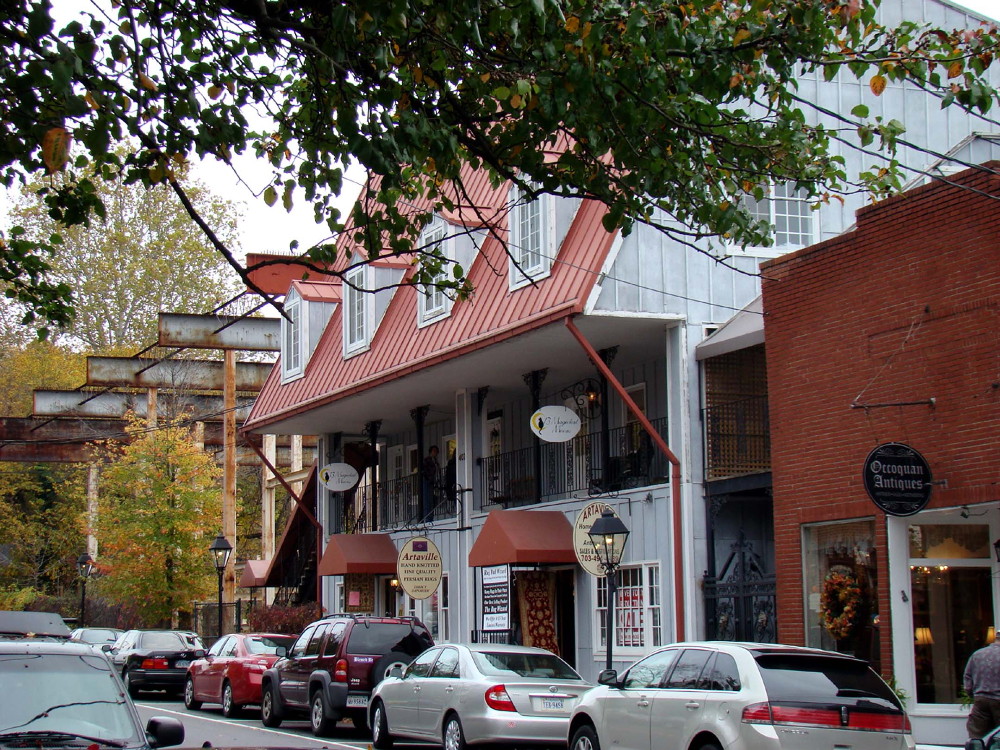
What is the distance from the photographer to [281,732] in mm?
19984

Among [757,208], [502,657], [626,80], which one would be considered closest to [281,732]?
[502,657]

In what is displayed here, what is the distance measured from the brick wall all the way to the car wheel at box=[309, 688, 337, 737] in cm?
673

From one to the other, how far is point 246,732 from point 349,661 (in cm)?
257

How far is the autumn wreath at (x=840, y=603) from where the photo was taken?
16.3 metres

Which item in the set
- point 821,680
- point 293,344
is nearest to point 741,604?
point 821,680

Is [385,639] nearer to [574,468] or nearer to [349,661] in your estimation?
[349,661]

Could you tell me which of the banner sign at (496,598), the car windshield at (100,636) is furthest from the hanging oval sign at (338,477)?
the banner sign at (496,598)

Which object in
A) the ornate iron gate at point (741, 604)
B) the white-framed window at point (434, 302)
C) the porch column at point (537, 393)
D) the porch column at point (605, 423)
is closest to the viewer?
the ornate iron gate at point (741, 604)

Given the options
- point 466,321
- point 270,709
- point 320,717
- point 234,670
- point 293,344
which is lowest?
point 270,709

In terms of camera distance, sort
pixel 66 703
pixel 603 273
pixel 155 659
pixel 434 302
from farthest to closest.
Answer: pixel 155 659
pixel 434 302
pixel 603 273
pixel 66 703

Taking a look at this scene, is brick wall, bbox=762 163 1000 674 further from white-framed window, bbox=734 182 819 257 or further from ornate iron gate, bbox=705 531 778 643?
white-framed window, bbox=734 182 819 257

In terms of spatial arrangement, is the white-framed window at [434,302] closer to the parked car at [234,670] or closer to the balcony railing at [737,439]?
the balcony railing at [737,439]

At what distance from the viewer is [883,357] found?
623 inches

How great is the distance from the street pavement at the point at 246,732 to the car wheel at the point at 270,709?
0.13 m
